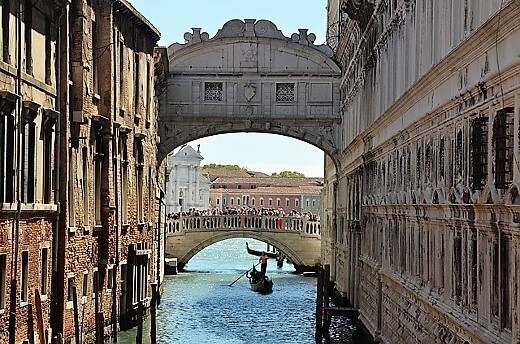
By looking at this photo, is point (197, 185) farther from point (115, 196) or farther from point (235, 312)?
point (115, 196)

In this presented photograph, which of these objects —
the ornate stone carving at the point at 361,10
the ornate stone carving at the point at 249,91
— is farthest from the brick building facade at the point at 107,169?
the ornate stone carving at the point at 249,91

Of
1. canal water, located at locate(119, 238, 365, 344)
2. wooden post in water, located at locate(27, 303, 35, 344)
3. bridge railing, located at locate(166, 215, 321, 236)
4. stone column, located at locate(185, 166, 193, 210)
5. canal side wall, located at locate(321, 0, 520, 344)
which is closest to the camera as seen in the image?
canal side wall, located at locate(321, 0, 520, 344)

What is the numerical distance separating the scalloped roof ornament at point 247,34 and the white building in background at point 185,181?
54093 millimetres

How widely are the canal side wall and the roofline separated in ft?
12.3

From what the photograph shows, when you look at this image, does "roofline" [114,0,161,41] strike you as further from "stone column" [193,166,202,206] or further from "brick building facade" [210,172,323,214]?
"stone column" [193,166,202,206]

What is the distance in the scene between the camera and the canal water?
2008cm

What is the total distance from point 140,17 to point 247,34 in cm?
661

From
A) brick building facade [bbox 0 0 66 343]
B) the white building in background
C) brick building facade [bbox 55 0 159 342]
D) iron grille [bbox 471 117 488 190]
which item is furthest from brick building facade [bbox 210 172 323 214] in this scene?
iron grille [bbox 471 117 488 190]

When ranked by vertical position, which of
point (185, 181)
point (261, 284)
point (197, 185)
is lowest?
A: point (261, 284)

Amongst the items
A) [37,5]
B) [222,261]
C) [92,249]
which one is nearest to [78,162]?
[92,249]

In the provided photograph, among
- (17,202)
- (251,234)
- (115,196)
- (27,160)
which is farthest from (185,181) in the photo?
(17,202)

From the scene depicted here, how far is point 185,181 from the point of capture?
84.1 metres

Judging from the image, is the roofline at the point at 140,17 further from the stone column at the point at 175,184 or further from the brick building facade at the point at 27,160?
the stone column at the point at 175,184

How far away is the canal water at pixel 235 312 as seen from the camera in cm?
2008
